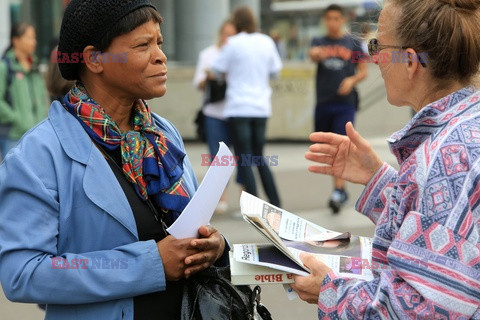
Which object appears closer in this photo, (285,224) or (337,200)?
(285,224)

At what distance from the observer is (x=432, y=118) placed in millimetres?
2094

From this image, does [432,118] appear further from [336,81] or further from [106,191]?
[336,81]

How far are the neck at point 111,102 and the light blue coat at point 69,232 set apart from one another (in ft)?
0.56

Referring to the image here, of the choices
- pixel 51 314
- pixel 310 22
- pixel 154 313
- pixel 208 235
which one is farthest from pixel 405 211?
pixel 310 22

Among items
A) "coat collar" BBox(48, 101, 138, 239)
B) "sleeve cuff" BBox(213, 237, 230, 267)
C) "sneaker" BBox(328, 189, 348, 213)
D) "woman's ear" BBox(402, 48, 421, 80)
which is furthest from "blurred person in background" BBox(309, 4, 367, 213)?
"woman's ear" BBox(402, 48, 421, 80)

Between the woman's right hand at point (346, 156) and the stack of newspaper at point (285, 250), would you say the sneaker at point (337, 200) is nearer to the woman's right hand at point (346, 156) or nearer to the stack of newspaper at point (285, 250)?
the woman's right hand at point (346, 156)

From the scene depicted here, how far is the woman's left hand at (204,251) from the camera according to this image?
246 centimetres

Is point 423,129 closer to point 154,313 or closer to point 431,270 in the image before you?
point 431,270

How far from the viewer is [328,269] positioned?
2.27 m

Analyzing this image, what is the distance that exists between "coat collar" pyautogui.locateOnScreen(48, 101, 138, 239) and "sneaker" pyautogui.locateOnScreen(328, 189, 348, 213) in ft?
21.8

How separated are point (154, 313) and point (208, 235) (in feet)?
0.93

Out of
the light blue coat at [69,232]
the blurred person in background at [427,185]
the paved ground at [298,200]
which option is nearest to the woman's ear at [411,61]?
the blurred person in background at [427,185]

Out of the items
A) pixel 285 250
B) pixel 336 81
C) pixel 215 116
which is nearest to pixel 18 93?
pixel 215 116

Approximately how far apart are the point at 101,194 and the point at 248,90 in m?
6.35
